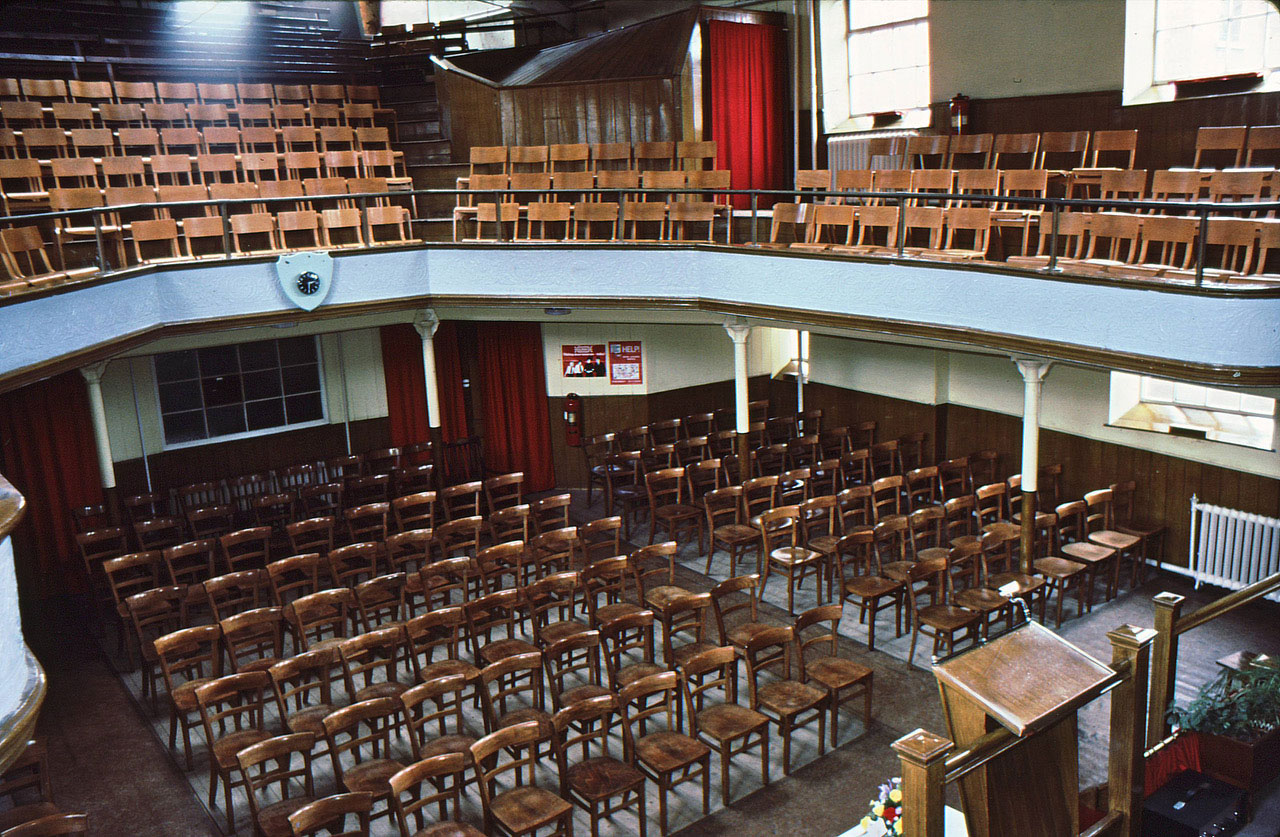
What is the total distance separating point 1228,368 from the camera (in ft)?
22.3

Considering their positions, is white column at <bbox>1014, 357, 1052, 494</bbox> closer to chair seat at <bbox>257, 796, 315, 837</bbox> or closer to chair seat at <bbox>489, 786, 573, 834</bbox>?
chair seat at <bbox>489, 786, 573, 834</bbox>

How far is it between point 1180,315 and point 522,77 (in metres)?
8.95

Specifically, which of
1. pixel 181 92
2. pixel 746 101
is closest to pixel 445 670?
pixel 746 101

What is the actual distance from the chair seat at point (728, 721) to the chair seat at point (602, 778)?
22.8 inches

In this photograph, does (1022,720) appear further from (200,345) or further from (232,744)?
(200,345)

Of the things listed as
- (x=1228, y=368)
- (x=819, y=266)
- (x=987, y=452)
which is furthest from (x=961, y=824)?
(x=987, y=452)

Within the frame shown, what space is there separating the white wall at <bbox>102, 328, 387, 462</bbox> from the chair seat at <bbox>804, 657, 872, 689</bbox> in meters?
7.20

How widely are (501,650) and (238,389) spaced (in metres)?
6.40

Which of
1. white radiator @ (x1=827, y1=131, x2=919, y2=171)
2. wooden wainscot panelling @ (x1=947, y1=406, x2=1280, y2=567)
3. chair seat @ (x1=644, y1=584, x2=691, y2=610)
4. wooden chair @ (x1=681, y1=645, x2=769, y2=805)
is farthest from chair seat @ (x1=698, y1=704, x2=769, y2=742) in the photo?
white radiator @ (x1=827, y1=131, x2=919, y2=171)

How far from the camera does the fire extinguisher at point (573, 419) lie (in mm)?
13312

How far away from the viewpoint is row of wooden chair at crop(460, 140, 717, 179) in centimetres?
1161

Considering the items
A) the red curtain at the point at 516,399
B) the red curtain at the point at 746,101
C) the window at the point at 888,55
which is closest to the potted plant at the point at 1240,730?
the red curtain at the point at 746,101

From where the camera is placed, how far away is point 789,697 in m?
6.66

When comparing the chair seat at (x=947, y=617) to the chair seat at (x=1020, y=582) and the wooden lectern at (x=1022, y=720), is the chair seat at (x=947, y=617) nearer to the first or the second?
the chair seat at (x=1020, y=582)
